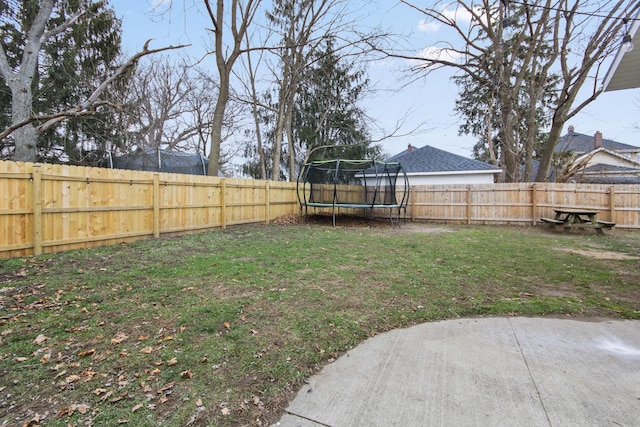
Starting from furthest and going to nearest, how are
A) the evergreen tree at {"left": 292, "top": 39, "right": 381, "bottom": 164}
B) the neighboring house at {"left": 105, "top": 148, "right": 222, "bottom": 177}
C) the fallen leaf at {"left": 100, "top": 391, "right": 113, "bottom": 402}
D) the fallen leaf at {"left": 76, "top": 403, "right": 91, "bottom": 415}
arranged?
the evergreen tree at {"left": 292, "top": 39, "right": 381, "bottom": 164} → the neighboring house at {"left": 105, "top": 148, "right": 222, "bottom": 177} → the fallen leaf at {"left": 100, "top": 391, "right": 113, "bottom": 402} → the fallen leaf at {"left": 76, "top": 403, "right": 91, "bottom": 415}

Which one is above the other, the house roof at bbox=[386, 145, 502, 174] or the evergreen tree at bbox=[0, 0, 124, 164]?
the evergreen tree at bbox=[0, 0, 124, 164]

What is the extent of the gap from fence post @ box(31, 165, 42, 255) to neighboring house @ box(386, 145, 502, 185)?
14666 mm

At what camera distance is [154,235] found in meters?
6.88

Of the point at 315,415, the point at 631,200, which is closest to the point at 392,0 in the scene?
the point at 631,200

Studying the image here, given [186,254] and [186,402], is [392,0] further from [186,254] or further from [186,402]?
[186,402]

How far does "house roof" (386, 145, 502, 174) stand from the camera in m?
16.1

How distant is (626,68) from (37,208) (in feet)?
33.5

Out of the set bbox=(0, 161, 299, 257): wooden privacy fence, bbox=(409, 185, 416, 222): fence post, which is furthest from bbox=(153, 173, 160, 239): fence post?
bbox=(409, 185, 416, 222): fence post

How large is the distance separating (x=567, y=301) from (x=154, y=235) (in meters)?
7.25

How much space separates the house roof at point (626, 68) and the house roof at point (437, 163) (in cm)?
995

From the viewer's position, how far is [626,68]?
18.1 feet

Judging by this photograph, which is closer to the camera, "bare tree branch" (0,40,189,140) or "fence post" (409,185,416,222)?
"bare tree branch" (0,40,189,140)

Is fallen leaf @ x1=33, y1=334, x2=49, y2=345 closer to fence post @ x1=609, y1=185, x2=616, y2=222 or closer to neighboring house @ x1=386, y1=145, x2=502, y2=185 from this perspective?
fence post @ x1=609, y1=185, x2=616, y2=222

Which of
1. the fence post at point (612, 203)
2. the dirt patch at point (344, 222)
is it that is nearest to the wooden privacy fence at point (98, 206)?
the dirt patch at point (344, 222)
